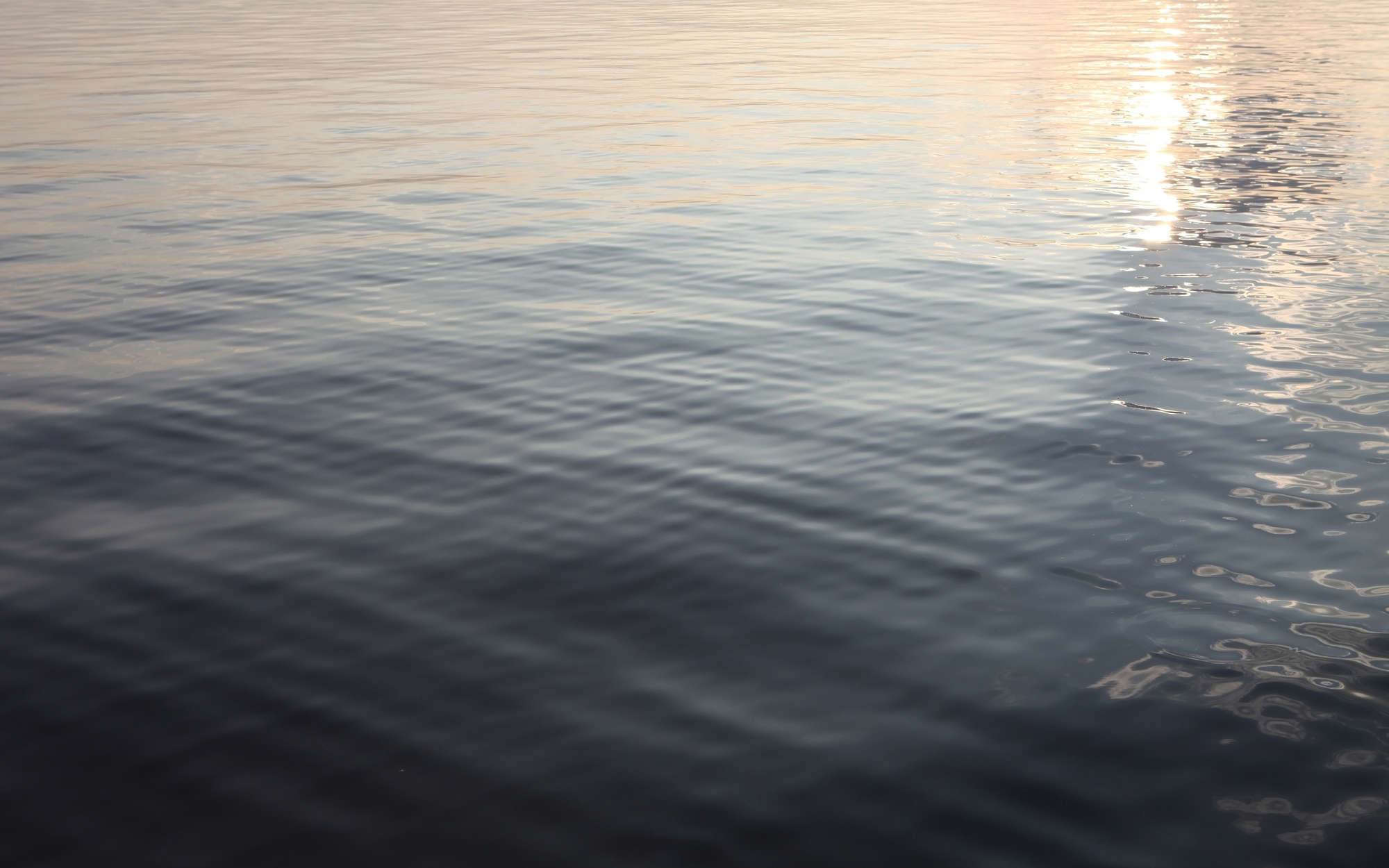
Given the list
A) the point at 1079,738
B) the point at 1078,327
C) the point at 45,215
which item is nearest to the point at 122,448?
the point at 1079,738

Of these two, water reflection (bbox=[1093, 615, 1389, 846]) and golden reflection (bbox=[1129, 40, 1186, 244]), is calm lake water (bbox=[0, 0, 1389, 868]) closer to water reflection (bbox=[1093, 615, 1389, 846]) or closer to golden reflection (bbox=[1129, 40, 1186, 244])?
water reflection (bbox=[1093, 615, 1389, 846])

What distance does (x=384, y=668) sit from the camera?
7469mm

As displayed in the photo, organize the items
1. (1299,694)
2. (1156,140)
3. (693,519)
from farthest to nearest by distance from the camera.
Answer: (1156,140) → (693,519) → (1299,694)

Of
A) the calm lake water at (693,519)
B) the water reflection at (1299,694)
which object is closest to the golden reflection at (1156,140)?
the calm lake water at (693,519)

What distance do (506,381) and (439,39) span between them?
47.5 m

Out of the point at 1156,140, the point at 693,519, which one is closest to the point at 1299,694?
the point at 693,519

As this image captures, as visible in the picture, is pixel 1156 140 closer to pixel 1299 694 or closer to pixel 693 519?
pixel 693 519

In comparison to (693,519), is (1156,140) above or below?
below

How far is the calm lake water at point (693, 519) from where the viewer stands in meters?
6.23

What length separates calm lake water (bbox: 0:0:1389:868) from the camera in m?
6.23

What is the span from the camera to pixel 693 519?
970cm

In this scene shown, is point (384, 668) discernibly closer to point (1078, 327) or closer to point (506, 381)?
point (506, 381)

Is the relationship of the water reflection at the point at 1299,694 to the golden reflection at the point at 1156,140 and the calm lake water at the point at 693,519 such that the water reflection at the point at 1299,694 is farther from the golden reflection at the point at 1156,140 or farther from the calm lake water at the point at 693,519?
the golden reflection at the point at 1156,140

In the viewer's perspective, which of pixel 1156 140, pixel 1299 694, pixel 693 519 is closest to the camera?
pixel 1299 694
